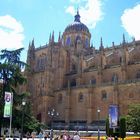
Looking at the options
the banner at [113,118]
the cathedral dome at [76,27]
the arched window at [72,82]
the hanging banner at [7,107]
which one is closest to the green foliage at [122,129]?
the banner at [113,118]

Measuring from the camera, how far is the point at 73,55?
2579 inches

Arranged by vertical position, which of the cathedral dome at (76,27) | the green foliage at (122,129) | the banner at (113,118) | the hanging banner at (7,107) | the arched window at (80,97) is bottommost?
the green foliage at (122,129)

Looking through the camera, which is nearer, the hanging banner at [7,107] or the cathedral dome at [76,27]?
the hanging banner at [7,107]

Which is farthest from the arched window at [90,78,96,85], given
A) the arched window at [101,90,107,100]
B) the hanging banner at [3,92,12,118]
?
the hanging banner at [3,92,12,118]

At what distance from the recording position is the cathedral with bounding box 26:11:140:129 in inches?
1957

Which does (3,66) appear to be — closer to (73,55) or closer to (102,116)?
(102,116)

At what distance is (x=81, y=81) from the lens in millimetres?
57688

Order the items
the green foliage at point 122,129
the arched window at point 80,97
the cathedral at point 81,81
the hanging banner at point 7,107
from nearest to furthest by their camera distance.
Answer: the hanging banner at point 7,107 < the green foliage at point 122,129 < the cathedral at point 81,81 < the arched window at point 80,97

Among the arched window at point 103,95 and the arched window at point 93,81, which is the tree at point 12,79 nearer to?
the arched window at point 103,95

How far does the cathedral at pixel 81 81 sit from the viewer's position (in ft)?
163

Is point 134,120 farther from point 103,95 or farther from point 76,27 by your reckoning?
point 76,27

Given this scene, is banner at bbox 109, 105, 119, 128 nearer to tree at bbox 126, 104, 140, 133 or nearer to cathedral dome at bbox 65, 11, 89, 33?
tree at bbox 126, 104, 140, 133

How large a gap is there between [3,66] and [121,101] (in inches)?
863

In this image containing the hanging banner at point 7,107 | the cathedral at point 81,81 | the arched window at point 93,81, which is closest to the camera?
the hanging banner at point 7,107
